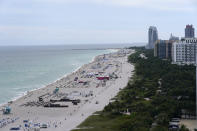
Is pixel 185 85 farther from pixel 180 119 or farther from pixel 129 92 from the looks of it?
pixel 180 119

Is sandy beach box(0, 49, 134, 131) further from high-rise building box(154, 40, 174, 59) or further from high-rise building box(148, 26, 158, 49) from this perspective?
high-rise building box(148, 26, 158, 49)

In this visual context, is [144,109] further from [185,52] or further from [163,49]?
[163,49]

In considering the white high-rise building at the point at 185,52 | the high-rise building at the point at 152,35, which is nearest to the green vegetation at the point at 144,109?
the white high-rise building at the point at 185,52

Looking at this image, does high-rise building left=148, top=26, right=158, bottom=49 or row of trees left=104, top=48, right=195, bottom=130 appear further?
high-rise building left=148, top=26, right=158, bottom=49

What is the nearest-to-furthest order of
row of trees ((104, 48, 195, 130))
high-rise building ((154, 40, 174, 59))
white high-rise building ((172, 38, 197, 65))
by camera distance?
row of trees ((104, 48, 195, 130)) → white high-rise building ((172, 38, 197, 65)) → high-rise building ((154, 40, 174, 59))

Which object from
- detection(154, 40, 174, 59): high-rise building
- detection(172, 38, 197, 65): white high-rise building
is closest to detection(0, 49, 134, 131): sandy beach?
detection(172, 38, 197, 65): white high-rise building

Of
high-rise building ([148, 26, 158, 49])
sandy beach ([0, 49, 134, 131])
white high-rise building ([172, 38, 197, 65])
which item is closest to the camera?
sandy beach ([0, 49, 134, 131])

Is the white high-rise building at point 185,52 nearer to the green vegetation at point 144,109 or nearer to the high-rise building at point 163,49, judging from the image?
the high-rise building at point 163,49

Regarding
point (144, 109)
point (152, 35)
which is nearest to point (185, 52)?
point (144, 109)

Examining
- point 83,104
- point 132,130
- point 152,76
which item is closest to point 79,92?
point 83,104
